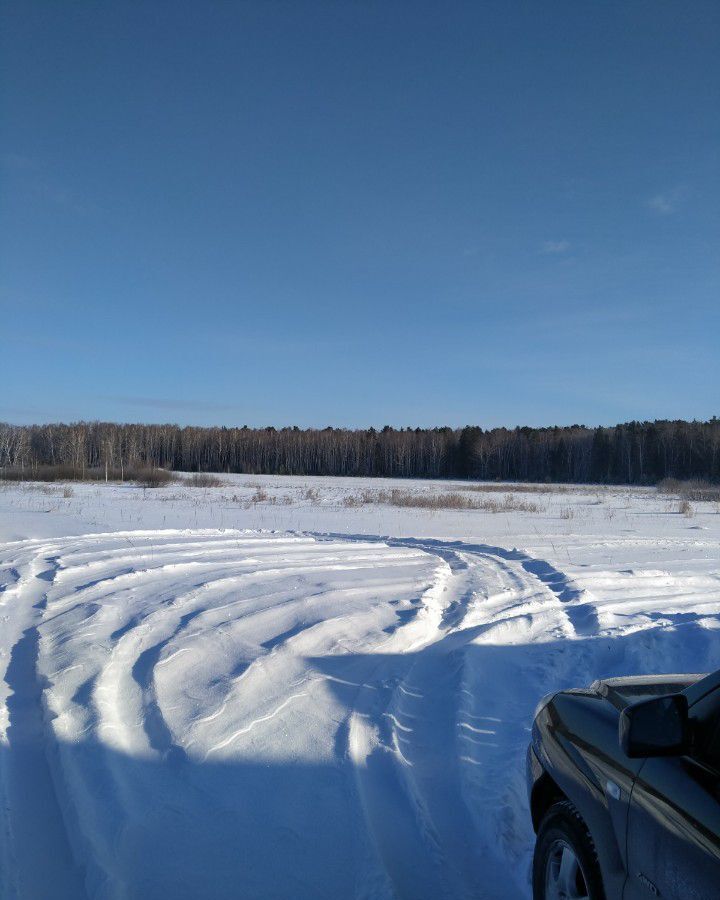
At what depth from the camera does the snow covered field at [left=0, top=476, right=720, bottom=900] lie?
312cm

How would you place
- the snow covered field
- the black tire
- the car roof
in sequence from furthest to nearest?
the snow covered field → the black tire → the car roof

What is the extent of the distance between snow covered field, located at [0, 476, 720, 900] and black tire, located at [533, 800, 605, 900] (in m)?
0.39

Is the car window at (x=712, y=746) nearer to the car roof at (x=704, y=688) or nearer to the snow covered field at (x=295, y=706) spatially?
the car roof at (x=704, y=688)

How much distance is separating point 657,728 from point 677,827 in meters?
0.27

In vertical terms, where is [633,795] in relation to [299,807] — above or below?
above

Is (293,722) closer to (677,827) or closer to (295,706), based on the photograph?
(295,706)

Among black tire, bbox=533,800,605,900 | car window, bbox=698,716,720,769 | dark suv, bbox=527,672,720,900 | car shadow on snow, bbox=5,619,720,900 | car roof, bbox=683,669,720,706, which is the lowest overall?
car shadow on snow, bbox=5,619,720,900

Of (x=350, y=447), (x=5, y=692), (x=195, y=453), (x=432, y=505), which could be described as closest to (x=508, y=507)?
(x=432, y=505)

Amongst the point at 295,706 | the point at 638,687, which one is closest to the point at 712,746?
the point at 638,687

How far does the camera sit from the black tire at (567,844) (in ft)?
7.20

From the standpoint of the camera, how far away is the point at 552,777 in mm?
2625

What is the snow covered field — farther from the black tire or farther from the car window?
the car window

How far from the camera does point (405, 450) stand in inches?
3917

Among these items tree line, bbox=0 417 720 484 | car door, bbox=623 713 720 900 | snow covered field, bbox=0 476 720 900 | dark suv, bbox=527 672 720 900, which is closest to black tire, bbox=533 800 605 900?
dark suv, bbox=527 672 720 900
